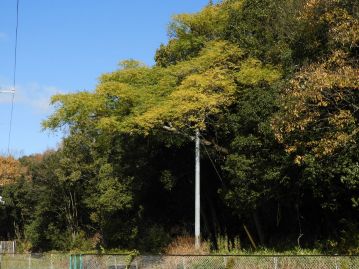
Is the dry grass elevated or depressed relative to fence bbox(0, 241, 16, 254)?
elevated

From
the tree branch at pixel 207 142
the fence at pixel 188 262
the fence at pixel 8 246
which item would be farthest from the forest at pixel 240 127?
the fence at pixel 8 246

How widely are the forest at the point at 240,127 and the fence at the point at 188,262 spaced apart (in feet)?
15.1

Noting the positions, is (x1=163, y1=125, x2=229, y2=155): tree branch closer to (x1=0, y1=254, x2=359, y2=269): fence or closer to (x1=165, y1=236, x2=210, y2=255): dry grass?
(x1=165, y1=236, x2=210, y2=255): dry grass

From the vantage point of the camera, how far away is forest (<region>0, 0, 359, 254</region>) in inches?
810

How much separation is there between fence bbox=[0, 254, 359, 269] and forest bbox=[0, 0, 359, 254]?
15.1ft

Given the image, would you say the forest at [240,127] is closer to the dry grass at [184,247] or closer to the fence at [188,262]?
the dry grass at [184,247]

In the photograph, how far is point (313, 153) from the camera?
2148 centimetres

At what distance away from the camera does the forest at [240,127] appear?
67.5ft

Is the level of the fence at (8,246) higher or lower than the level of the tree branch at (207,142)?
lower

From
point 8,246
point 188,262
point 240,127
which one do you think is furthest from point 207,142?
point 8,246

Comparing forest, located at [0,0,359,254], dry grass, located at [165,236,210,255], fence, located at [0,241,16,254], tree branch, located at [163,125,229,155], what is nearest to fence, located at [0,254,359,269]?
forest, located at [0,0,359,254]

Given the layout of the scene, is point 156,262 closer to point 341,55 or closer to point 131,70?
point 341,55

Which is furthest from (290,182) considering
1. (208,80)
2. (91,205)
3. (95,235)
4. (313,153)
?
(95,235)

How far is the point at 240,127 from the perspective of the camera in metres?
27.1
